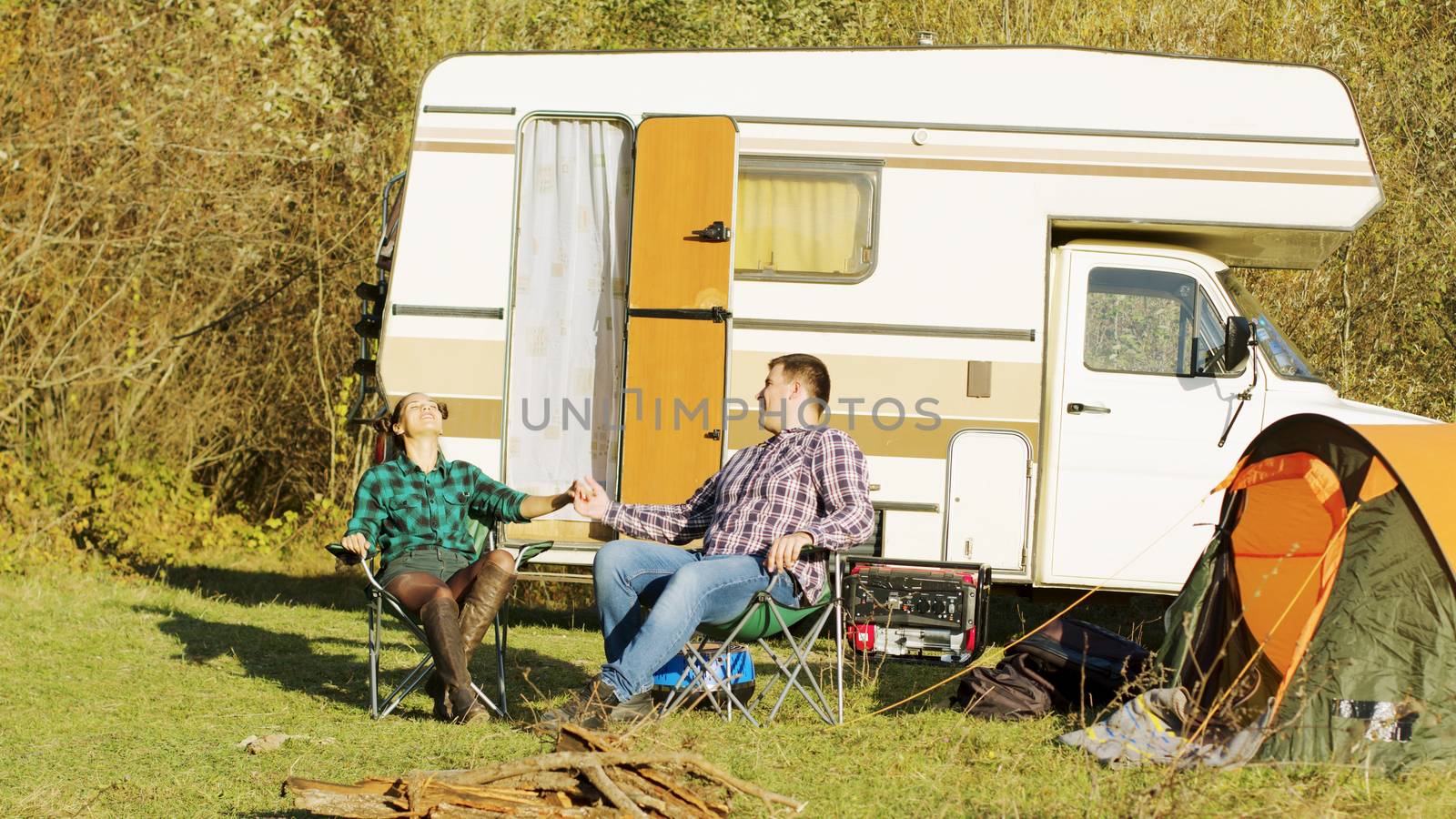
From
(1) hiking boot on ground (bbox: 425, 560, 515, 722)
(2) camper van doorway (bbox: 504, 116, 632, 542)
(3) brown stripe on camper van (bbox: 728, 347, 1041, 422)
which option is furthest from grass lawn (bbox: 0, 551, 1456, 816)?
(3) brown stripe on camper van (bbox: 728, 347, 1041, 422)

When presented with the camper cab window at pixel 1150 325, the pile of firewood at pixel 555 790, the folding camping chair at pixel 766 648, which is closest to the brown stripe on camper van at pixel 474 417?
the folding camping chair at pixel 766 648

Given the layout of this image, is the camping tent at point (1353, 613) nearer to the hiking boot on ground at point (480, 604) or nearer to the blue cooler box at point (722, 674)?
the blue cooler box at point (722, 674)

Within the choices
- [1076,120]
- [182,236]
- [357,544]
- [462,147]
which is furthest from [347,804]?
→ [182,236]

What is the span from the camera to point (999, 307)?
6.41 metres

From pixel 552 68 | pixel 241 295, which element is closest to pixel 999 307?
pixel 552 68

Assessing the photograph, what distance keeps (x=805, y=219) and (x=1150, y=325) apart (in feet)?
5.43

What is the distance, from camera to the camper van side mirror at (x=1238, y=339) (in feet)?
20.4

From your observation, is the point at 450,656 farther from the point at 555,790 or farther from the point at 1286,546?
the point at 1286,546

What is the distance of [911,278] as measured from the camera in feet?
21.2

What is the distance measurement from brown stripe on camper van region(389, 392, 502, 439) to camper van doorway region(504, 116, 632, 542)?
0.07m

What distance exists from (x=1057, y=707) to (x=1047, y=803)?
1.36m

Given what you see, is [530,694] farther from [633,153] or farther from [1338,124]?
[1338,124]

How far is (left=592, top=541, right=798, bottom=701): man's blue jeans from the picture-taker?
446 centimetres

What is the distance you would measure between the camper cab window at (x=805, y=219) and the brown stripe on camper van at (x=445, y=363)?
4.05ft
